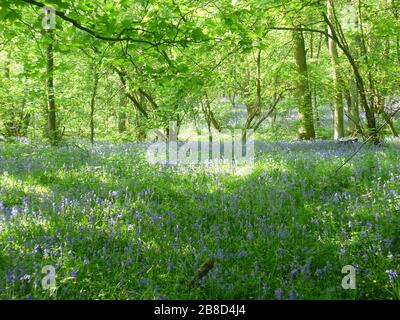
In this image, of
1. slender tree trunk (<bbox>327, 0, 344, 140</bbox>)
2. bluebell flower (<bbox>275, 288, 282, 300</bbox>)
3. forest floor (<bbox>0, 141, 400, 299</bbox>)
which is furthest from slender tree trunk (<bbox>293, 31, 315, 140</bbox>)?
bluebell flower (<bbox>275, 288, 282, 300</bbox>)

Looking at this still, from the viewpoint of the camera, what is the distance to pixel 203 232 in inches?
186

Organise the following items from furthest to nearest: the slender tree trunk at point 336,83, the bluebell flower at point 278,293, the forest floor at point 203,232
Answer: the slender tree trunk at point 336,83 < the forest floor at point 203,232 < the bluebell flower at point 278,293

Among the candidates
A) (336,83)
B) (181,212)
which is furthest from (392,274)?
(336,83)

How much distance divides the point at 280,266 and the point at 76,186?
4.03 meters

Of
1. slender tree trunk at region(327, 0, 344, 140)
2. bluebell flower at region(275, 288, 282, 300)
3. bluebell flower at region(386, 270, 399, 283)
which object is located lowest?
bluebell flower at region(275, 288, 282, 300)

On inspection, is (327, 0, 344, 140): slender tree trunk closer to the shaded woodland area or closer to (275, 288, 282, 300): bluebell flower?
the shaded woodland area

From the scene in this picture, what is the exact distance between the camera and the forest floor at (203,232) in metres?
3.49

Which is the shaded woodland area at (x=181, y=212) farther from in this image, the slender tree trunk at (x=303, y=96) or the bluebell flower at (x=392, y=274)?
the slender tree trunk at (x=303, y=96)

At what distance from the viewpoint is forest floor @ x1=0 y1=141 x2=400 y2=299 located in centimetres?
349

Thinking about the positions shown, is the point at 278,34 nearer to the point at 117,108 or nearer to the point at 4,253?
the point at 117,108

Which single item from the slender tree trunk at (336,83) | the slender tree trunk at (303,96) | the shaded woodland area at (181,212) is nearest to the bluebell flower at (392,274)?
the shaded woodland area at (181,212)

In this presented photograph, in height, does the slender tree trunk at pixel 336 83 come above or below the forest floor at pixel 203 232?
above

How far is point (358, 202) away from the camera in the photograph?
5.29 m
